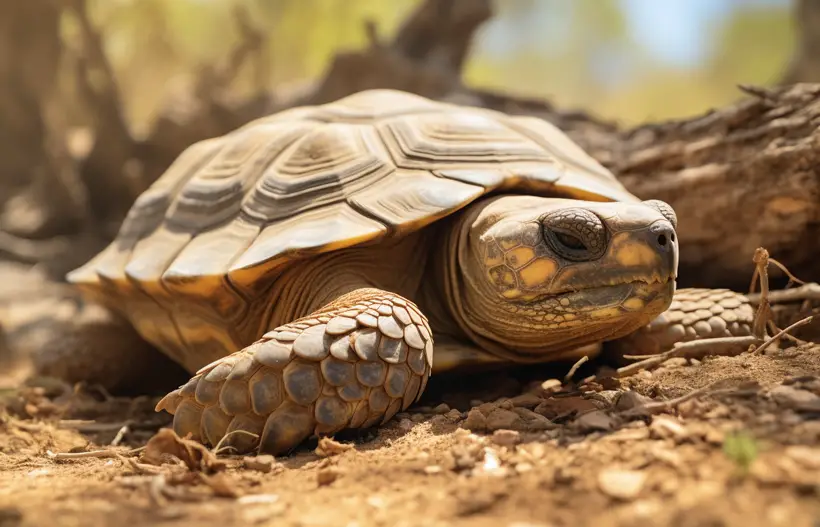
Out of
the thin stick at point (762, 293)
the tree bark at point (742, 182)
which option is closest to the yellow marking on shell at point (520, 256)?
the thin stick at point (762, 293)

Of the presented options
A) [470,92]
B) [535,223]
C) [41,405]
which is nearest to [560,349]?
[535,223]

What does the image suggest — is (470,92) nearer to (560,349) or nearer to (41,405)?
(560,349)

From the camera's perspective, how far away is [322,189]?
2.70m

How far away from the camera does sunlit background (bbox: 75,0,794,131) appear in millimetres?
12180

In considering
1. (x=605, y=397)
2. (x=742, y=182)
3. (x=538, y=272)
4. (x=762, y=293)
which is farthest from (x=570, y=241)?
(x=742, y=182)

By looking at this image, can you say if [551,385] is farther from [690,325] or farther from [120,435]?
[120,435]

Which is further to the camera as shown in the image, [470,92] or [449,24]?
[449,24]

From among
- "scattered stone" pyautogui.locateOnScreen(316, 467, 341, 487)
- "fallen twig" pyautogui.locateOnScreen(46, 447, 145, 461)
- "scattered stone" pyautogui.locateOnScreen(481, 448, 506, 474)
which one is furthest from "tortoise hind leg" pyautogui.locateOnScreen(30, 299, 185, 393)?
"scattered stone" pyautogui.locateOnScreen(481, 448, 506, 474)

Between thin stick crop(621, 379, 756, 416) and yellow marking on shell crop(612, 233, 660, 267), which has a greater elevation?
yellow marking on shell crop(612, 233, 660, 267)

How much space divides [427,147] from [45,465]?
196 cm

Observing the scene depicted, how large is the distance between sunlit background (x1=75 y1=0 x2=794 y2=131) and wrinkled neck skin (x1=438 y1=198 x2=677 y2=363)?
9536 millimetres

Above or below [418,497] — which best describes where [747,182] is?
above

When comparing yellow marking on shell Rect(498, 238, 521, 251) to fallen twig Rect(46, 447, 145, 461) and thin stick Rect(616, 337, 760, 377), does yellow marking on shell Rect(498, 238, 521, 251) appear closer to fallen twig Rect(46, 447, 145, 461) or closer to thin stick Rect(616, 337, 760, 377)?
thin stick Rect(616, 337, 760, 377)

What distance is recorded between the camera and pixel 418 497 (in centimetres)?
132
